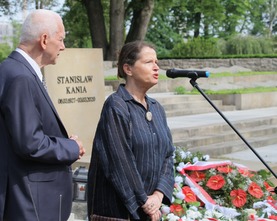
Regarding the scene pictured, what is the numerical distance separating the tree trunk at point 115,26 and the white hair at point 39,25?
21.6 m

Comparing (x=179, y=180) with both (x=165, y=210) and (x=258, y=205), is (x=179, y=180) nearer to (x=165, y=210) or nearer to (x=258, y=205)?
(x=165, y=210)

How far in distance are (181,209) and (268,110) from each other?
11564mm

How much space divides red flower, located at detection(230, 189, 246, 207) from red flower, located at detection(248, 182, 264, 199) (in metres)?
0.08

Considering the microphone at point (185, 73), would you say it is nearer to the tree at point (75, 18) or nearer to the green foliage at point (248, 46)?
the tree at point (75, 18)

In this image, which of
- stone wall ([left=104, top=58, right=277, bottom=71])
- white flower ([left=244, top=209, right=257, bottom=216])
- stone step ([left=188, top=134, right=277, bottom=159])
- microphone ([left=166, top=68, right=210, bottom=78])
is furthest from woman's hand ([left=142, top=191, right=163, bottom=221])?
stone wall ([left=104, top=58, right=277, bottom=71])

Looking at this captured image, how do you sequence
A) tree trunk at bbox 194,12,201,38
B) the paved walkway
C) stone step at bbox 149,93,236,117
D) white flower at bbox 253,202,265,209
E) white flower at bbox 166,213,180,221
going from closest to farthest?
white flower at bbox 166,213,180,221 < white flower at bbox 253,202,265,209 < the paved walkway < stone step at bbox 149,93,236,117 < tree trunk at bbox 194,12,201,38

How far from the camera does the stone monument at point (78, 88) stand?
8.28 m

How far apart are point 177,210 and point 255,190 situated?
0.74 m

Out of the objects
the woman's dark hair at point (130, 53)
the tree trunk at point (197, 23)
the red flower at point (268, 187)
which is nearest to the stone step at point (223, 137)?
the red flower at point (268, 187)

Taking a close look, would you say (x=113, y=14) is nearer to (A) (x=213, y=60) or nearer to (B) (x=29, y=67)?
(A) (x=213, y=60)

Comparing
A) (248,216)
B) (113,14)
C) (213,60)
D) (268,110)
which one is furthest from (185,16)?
(248,216)

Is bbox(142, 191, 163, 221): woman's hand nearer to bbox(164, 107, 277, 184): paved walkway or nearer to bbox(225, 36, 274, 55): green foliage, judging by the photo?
bbox(164, 107, 277, 184): paved walkway

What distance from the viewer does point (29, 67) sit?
9.41 feet

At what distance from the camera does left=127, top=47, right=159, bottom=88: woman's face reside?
332cm
